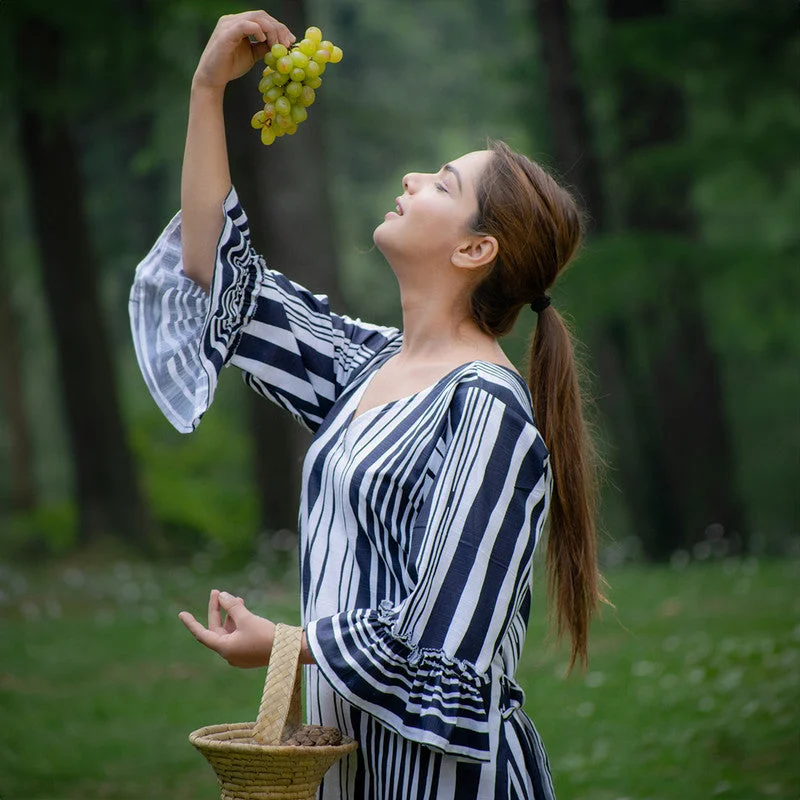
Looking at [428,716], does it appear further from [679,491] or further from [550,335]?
[679,491]

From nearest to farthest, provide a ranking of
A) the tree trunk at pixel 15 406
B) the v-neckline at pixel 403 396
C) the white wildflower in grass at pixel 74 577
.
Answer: the v-neckline at pixel 403 396 → the white wildflower in grass at pixel 74 577 → the tree trunk at pixel 15 406

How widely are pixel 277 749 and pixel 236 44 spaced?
1.43 meters

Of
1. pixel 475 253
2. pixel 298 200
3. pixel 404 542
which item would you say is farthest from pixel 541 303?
pixel 298 200

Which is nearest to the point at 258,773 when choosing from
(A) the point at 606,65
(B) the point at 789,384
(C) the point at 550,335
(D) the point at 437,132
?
(C) the point at 550,335

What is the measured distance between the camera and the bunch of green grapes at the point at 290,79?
255 centimetres

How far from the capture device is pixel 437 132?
1902 centimetres

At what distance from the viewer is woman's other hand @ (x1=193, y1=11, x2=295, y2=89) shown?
8.41 ft

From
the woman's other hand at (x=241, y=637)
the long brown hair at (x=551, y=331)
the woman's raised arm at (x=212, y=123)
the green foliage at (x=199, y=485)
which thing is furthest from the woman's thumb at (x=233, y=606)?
the green foliage at (x=199, y=485)

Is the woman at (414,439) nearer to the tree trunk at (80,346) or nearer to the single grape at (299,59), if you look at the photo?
the single grape at (299,59)

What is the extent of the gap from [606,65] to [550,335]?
6.29 metres

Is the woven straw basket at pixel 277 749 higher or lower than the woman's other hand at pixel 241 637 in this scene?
lower

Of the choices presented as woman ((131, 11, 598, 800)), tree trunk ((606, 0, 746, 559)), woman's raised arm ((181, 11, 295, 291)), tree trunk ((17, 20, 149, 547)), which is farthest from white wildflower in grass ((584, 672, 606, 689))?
tree trunk ((17, 20, 149, 547))

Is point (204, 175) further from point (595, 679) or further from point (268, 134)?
point (595, 679)

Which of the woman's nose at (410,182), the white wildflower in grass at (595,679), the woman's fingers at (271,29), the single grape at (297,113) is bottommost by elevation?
the white wildflower in grass at (595,679)
